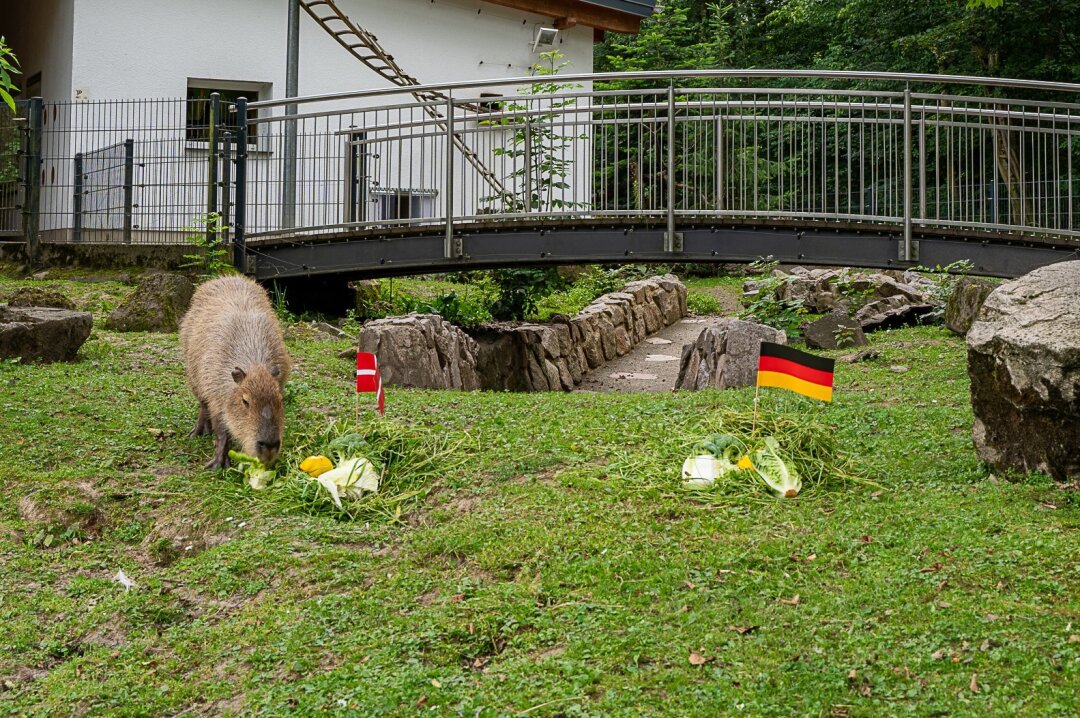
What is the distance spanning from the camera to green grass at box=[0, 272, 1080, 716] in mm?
4855

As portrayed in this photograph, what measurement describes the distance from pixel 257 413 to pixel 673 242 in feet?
21.2

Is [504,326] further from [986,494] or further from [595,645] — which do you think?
[595,645]

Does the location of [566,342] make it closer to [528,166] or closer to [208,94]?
[528,166]

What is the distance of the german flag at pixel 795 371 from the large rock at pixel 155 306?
814cm

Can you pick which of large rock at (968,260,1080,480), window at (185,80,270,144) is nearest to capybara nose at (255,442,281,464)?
large rock at (968,260,1080,480)

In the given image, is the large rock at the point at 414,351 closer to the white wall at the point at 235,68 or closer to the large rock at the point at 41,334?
the white wall at the point at 235,68

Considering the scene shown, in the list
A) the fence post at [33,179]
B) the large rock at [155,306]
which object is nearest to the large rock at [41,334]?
the large rock at [155,306]

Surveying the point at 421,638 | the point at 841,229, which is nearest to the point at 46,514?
the point at 421,638

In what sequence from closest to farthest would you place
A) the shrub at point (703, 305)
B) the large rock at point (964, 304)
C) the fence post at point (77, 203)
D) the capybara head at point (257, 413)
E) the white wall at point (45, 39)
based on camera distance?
the capybara head at point (257, 413)
the large rock at point (964, 304)
the fence post at point (77, 203)
the white wall at point (45, 39)
the shrub at point (703, 305)

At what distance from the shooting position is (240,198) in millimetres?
14805

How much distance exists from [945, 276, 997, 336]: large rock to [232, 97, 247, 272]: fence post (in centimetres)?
844

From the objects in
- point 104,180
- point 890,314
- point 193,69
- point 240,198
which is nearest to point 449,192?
point 240,198

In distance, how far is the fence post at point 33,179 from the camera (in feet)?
52.7

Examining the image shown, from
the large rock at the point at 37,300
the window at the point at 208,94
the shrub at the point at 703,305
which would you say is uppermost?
the window at the point at 208,94
